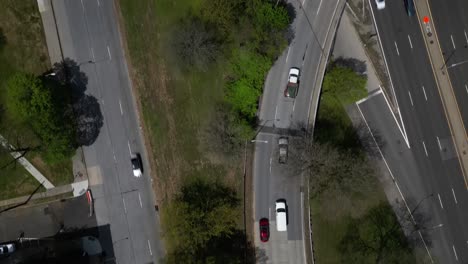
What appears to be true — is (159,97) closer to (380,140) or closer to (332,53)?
(332,53)

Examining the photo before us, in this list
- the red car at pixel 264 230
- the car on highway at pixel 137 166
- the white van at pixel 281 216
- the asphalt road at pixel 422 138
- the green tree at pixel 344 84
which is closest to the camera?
the green tree at pixel 344 84

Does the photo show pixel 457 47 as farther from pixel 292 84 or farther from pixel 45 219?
pixel 45 219

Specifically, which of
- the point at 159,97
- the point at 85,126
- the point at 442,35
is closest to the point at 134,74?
the point at 159,97

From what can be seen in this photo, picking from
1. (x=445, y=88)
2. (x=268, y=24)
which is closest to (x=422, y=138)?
(x=445, y=88)

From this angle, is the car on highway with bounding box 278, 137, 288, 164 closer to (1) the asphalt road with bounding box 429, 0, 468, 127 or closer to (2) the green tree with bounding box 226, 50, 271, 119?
(2) the green tree with bounding box 226, 50, 271, 119

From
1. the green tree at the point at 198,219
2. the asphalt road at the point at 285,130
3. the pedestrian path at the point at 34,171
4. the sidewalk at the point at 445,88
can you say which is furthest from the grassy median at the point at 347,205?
the pedestrian path at the point at 34,171

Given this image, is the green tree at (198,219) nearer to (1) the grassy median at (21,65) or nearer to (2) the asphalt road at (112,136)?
(2) the asphalt road at (112,136)
